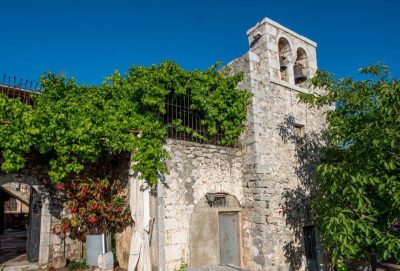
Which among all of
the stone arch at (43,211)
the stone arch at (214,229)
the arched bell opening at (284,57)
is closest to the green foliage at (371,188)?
the stone arch at (214,229)

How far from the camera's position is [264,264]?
7.24m

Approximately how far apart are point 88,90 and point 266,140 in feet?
15.9

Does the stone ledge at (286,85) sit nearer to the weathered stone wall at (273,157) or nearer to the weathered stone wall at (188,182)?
the weathered stone wall at (273,157)

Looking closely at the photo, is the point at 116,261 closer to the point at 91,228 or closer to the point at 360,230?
the point at 91,228

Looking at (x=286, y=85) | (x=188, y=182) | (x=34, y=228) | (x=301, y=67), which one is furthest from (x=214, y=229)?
(x=301, y=67)

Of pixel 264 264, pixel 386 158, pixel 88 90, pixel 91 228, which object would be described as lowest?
pixel 264 264

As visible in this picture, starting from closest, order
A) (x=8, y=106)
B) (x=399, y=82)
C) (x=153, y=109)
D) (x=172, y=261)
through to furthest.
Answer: (x=399, y=82), (x=8, y=106), (x=172, y=261), (x=153, y=109)

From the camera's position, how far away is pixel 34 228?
7.57 meters

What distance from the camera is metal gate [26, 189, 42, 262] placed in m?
7.34

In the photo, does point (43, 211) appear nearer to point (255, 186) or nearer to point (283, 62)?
point (255, 186)

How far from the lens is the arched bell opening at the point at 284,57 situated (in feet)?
30.9

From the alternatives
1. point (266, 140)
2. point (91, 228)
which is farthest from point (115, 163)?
point (266, 140)

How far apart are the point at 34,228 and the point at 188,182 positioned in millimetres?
4064

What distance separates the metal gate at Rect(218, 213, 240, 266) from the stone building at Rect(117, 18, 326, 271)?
0.9 inches
